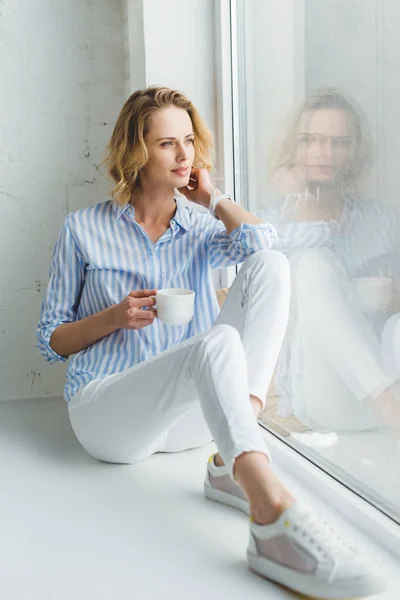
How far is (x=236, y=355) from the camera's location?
138cm

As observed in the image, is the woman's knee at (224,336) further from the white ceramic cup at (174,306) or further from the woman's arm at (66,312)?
the woman's arm at (66,312)

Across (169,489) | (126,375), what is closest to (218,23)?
(126,375)

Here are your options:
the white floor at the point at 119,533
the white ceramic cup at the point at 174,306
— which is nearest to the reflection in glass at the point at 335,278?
the white floor at the point at 119,533

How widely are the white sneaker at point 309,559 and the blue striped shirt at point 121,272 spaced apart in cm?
67

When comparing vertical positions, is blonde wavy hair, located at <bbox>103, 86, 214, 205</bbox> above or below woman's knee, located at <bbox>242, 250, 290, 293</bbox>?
above

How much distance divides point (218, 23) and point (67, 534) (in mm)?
1525

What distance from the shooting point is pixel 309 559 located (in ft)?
3.89

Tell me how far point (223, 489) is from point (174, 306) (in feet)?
1.22

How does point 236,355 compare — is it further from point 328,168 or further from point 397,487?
point 328,168

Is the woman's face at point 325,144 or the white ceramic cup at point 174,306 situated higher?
the woman's face at point 325,144

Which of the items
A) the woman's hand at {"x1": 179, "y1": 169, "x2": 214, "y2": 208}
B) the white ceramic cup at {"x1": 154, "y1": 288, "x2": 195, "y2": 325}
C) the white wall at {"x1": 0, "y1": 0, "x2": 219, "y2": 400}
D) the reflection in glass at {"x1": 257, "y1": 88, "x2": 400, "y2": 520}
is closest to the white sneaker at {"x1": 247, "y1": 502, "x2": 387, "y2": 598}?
the reflection in glass at {"x1": 257, "y1": 88, "x2": 400, "y2": 520}

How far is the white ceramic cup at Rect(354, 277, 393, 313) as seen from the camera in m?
1.44

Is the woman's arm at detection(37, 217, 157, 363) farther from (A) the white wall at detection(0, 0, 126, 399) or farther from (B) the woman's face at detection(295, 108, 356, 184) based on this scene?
(A) the white wall at detection(0, 0, 126, 399)

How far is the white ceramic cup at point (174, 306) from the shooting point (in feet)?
5.10
